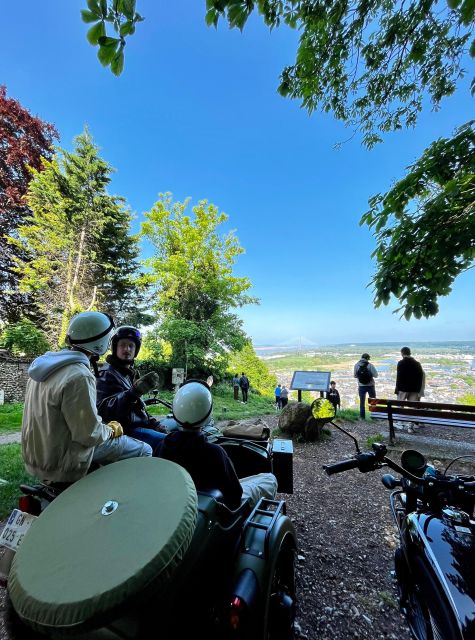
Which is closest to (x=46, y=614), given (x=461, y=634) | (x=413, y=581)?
(x=461, y=634)

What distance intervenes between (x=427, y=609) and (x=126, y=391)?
2.50 m

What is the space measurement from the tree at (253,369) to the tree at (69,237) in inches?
354

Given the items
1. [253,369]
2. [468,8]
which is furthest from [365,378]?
[253,369]

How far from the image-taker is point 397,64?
3.15 metres

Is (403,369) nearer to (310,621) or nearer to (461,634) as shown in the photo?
(310,621)

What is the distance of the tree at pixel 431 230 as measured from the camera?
8.45ft

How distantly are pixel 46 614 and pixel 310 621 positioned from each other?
195 cm

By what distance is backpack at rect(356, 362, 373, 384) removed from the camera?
26.1 ft

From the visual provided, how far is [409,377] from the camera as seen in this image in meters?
6.70

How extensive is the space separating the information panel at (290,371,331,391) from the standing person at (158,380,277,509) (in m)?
5.34

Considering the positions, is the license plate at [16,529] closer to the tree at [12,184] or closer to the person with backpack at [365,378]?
the person with backpack at [365,378]

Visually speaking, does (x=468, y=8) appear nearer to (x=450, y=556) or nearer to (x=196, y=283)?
(x=450, y=556)

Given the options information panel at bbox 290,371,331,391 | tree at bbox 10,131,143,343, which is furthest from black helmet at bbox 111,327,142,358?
tree at bbox 10,131,143,343

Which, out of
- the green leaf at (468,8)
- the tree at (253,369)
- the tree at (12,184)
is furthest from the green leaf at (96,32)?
the tree at (253,369)
